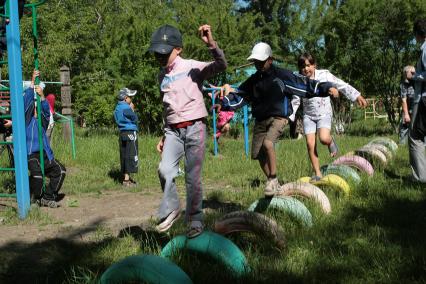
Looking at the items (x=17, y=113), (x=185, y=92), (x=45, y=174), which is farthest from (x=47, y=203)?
(x=185, y=92)

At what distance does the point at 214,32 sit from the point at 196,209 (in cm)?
1529

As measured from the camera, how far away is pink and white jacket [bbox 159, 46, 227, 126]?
4078mm

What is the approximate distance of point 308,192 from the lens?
17.2ft

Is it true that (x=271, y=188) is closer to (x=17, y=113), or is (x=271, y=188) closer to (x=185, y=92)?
(x=185, y=92)

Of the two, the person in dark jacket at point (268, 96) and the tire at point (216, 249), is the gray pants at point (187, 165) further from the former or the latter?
the person in dark jacket at point (268, 96)

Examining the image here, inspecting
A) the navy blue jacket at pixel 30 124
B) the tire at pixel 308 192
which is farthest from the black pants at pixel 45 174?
the tire at pixel 308 192

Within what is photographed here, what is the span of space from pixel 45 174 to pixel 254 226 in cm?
404

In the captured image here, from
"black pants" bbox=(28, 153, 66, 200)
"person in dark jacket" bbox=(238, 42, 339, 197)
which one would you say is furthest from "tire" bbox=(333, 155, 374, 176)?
"black pants" bbox=(28, 153, 66, 200)

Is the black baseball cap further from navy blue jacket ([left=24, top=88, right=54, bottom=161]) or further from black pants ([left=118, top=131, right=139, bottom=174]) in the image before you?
black pants ([left=118, top=131, right=139, bottom=174])

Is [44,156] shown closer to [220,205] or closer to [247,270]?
[220,205]

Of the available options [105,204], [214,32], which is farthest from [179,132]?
[214,32]

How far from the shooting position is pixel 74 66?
105ft

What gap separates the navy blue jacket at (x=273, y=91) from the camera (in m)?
5.43

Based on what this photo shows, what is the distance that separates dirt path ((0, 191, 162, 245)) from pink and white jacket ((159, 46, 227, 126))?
1779 millimetres
